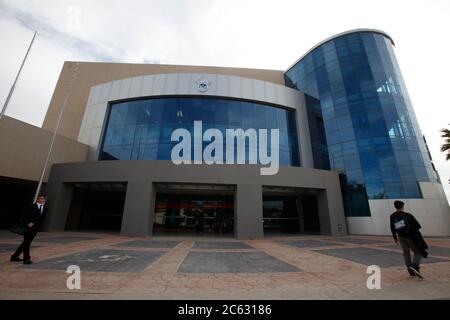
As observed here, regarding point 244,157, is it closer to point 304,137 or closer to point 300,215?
point 304,137

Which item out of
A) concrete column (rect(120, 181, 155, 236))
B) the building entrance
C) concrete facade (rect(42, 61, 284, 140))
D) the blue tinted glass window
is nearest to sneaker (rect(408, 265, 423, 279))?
concrete column (rect(120, 181, 155, 236))

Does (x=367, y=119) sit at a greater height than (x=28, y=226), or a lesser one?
greater

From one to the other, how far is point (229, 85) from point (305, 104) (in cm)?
918

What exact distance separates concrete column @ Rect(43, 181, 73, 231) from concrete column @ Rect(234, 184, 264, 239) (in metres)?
13.2

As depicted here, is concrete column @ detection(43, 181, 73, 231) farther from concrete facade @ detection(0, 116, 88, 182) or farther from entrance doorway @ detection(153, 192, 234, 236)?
entrance doorway @ detection(153, 192, 234, 236)

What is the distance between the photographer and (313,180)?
611 inches

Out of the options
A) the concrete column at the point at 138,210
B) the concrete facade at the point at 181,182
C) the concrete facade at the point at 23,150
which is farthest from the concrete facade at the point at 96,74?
the concrete column at the point at 138,210

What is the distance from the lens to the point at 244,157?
17266 mm

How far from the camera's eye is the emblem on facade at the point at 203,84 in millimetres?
19736

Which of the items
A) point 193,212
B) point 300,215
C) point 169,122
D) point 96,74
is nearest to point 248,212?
point 193,212

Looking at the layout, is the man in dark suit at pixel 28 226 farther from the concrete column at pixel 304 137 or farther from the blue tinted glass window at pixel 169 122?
the concrete column at pixel 304 137

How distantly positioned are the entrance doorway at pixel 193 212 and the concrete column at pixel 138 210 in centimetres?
491

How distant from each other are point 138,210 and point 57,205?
6.95 metres

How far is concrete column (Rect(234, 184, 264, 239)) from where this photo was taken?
13117 millimetres
